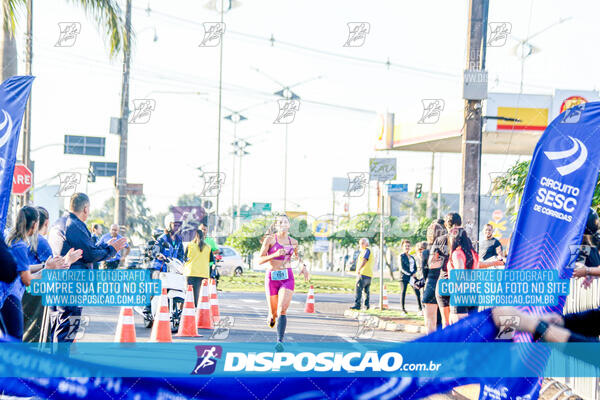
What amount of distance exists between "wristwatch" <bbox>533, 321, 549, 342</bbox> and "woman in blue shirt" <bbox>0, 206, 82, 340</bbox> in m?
3.77

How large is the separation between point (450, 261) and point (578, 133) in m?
3.00

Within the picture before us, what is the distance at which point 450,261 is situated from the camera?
8258 mm

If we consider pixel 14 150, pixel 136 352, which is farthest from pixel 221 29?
pixel 136 352

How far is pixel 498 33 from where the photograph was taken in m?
8.28

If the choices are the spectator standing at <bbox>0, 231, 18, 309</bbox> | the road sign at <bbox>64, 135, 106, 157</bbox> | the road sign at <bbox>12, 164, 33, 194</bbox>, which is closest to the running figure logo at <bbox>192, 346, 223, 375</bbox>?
the spectator standing at <bbox>0, 231, 18, 309</bbox>

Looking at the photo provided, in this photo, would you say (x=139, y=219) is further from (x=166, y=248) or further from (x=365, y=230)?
(x=365, y=230)

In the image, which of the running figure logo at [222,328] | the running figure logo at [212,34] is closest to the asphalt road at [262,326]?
the running figure logo at [222,328]

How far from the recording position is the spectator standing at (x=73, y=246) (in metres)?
6.38

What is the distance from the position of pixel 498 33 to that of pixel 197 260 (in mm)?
6573

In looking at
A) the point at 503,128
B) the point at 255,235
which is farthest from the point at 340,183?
the point at 255,235

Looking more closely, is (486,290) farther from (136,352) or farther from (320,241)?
(320,241)

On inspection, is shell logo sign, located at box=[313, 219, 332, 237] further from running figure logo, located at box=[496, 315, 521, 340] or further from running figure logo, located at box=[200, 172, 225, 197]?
running figure logo, located at box=[496, 315, 521, 340]

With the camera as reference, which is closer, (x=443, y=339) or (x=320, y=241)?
(x=443, y=339)

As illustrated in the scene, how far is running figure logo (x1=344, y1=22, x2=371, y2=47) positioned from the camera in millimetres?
7008
